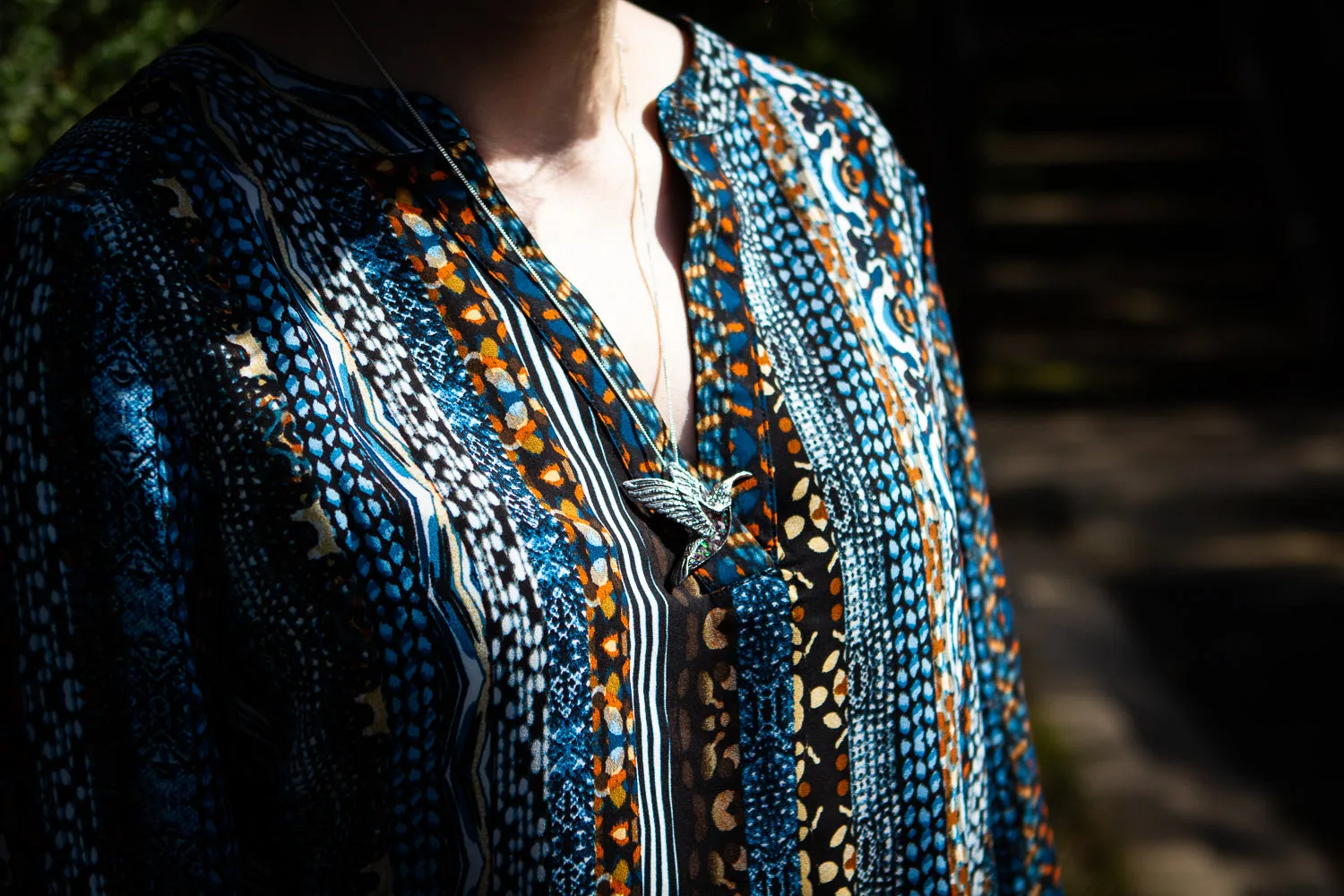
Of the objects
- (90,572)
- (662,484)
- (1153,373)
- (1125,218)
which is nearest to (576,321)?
(662,484)

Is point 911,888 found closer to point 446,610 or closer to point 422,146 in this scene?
point 446,610

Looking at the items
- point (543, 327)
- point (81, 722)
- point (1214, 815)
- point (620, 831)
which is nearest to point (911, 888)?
point (620, 831)

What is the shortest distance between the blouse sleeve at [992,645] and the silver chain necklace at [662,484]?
15.0 inches

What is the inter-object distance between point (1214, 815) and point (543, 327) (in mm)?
3152

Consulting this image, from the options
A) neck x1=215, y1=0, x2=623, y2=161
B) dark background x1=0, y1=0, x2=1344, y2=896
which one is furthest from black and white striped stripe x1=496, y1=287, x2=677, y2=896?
dark background x1=0, y1=0, x2=1344, y2=896

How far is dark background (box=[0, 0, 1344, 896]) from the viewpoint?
3570 millimetres

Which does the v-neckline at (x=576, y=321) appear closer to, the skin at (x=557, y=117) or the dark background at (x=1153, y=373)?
the skin at (x=557, y=117)

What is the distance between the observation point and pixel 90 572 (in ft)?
3.06

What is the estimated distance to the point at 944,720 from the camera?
126 centimetres

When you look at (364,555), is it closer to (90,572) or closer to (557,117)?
(90,572)

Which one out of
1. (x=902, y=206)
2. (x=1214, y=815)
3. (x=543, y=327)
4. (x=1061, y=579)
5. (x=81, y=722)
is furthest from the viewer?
(x=1061, y=579)

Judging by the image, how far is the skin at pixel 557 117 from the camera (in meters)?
1.10

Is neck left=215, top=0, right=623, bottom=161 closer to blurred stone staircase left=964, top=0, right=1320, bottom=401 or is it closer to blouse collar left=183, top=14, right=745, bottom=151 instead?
blouse collar left=183, top=14, right=745, bottom=151

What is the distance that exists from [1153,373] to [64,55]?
5282 mm
